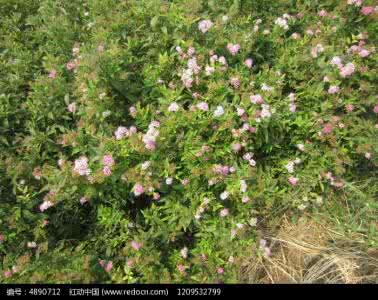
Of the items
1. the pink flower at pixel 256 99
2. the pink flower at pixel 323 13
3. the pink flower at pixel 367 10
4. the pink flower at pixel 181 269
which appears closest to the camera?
the pink flower at pixel 181 269

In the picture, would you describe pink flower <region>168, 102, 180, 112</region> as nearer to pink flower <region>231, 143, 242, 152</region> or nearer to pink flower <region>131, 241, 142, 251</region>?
pink flower <region>231, 143, 242, 152</region>

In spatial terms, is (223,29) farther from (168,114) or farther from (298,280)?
(298,280)

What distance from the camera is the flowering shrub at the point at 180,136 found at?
316cm

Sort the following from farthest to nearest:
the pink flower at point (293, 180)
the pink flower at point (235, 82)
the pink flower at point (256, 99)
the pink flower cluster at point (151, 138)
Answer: the pink flower at point (293, 180)
the pink flower at point (235, 82)
the pink flower at point (256, 99)
the pink flower cluster at point (151, 138)

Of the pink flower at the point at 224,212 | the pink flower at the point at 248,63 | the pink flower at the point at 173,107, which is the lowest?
the pink flower at the point at 224,212

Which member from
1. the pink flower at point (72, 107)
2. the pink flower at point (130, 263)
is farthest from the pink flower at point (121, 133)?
the pink flower at point (130, 263)

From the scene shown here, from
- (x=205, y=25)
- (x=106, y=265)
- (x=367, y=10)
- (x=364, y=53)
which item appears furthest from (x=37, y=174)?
(x=367, y=10)

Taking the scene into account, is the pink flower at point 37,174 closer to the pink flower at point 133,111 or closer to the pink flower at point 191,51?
the pink flower at point 133,111

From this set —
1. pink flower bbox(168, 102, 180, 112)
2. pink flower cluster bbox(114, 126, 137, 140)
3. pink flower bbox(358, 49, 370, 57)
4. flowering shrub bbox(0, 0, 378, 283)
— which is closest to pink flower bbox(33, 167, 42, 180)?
flowering shrub bbox(0, 0, 378, 283)

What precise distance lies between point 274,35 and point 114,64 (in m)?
1.66

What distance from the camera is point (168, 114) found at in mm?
3285

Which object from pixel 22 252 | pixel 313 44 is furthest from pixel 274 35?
pixel 22 252

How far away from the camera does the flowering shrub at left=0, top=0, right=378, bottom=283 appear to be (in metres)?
3.16

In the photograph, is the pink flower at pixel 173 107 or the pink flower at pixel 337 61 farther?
the pink flower at pixel 337 61
